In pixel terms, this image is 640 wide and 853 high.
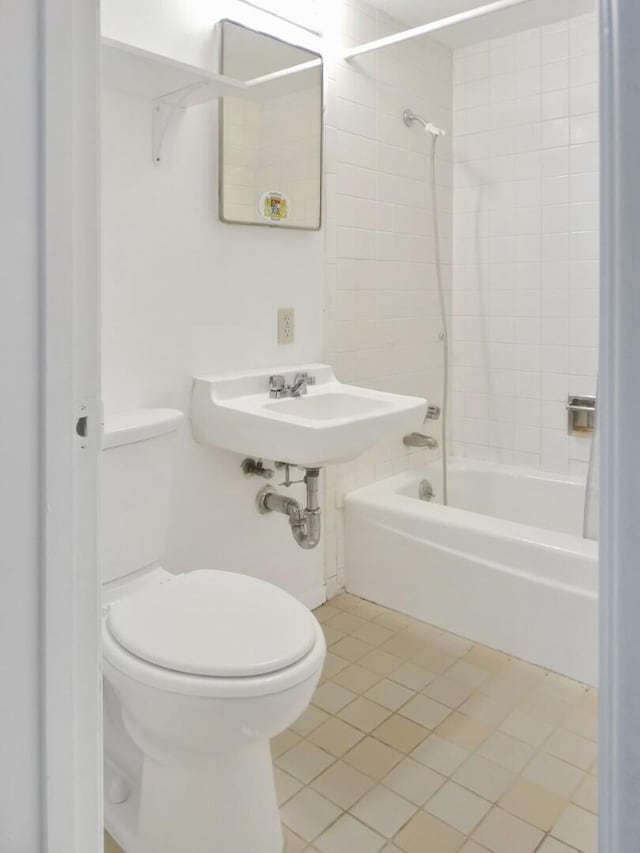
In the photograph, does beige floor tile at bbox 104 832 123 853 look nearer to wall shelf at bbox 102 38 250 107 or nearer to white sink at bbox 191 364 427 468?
white sink at bbox 191 364 427 468

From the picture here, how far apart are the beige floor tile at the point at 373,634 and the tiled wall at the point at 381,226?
255 mm

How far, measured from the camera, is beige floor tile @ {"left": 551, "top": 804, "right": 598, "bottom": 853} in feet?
4.77

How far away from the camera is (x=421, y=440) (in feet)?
9.32

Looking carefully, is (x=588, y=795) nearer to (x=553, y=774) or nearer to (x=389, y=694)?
(x=553, y=774)

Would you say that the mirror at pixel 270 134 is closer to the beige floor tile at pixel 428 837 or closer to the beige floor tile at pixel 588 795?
the beige floor tile at pixel 428 837

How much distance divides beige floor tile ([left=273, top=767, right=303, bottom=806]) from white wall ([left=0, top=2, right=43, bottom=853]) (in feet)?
3.64

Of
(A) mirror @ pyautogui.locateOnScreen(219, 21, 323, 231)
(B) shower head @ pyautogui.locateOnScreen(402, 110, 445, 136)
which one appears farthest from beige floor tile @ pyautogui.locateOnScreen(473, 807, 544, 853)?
(B) shower head @ pyautogui.locateOnScreen(402, 110, 445, 136)

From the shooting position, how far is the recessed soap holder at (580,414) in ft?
8.98

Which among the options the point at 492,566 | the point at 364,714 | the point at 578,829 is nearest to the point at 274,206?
the point at 492,566

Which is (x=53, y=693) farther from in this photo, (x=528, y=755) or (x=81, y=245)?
→ (x=528, y=755)

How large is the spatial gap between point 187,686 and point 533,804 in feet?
2.93

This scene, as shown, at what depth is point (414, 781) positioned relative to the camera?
1.66 meters

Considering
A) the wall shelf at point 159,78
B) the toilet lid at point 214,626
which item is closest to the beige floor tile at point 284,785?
the toilet lid at point 214,626

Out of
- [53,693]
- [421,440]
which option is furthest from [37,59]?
[421,440]
